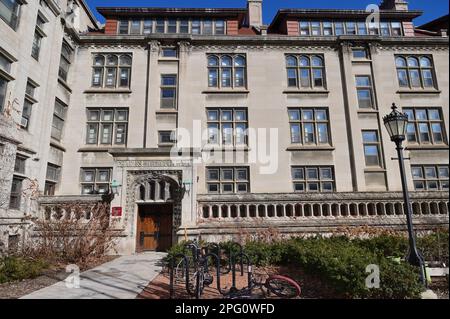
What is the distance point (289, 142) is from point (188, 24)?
10.7m

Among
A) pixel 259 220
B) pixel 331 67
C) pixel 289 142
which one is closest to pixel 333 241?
pixel 259 220

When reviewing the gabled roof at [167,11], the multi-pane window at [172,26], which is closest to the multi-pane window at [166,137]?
the multi-pane window at [172,26]

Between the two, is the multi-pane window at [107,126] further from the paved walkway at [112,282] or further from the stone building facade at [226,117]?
the paved walkway at [112,282]

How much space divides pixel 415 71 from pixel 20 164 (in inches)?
924

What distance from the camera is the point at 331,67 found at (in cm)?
1825

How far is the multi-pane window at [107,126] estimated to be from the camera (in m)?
16.7

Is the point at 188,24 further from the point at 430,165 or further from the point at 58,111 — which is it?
the point at 430,165

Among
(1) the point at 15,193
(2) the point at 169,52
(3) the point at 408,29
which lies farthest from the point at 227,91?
(3) the point at 408,29

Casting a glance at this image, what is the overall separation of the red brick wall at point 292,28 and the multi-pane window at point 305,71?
85.1 inches

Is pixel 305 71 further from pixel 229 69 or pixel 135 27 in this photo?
Result: pixel 135 27

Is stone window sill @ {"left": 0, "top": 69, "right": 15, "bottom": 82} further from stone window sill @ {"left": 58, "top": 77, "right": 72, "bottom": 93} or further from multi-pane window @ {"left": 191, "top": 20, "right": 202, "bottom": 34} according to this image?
multi-pane window @ {"left": 191, "top": 20, "right": 202, "bottom": 34}

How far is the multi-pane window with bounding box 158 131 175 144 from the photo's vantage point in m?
16.5

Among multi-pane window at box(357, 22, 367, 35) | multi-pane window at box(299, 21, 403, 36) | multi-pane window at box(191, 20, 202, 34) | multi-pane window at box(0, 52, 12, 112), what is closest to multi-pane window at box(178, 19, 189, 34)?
multi-pane window at box(191, 20, 202, 34)

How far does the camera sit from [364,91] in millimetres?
18062
